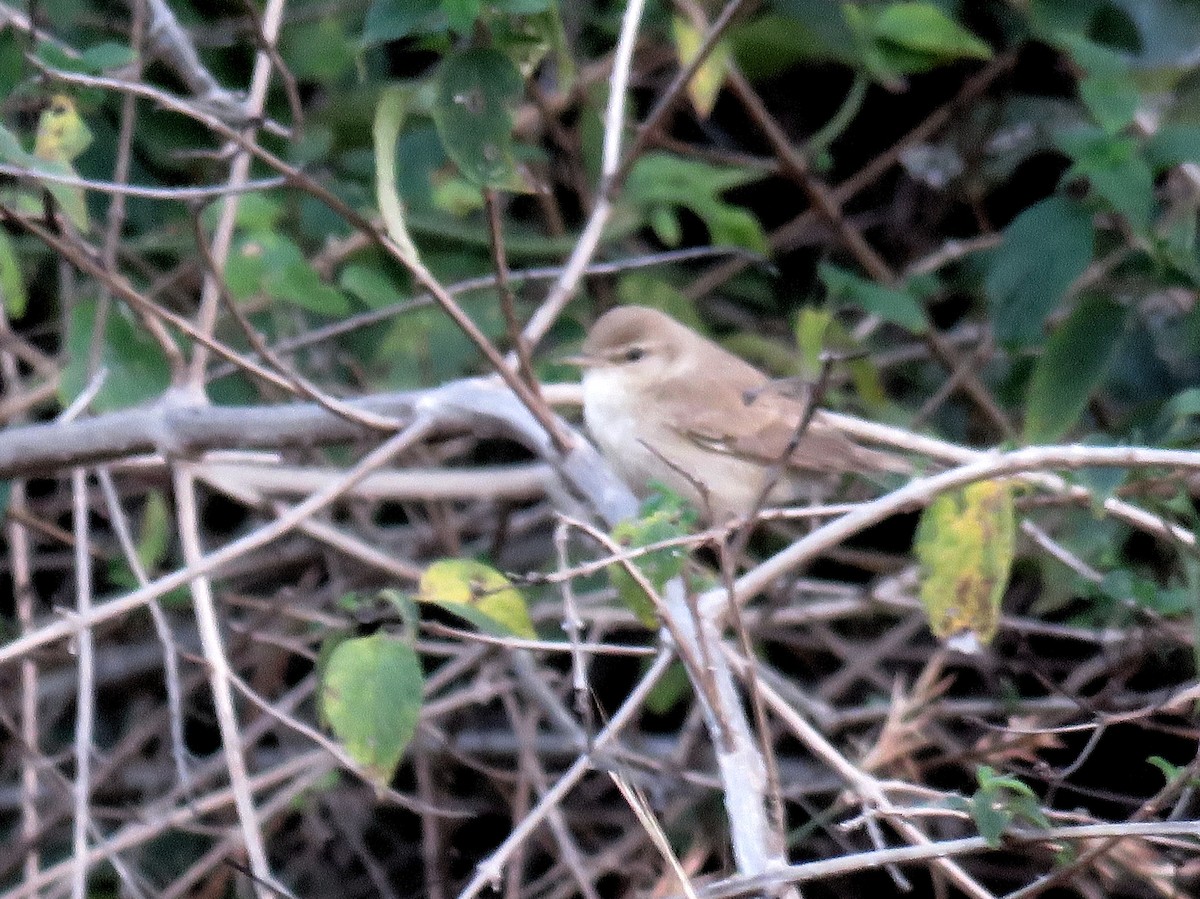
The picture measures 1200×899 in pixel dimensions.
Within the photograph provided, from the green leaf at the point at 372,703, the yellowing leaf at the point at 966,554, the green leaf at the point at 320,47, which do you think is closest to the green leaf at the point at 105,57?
the green leaf at the point at 372,703

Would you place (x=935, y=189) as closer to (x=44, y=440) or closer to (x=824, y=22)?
(x=824, y=22)

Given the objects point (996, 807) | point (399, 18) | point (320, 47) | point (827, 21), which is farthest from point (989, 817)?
point (320, 47)

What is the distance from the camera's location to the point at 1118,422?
3955 millimetres

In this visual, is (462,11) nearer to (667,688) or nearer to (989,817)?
(989,817)

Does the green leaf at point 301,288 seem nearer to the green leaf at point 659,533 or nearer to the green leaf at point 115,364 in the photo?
the green leaf at point 115,364

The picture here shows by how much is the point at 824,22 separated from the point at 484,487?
5.16 feet

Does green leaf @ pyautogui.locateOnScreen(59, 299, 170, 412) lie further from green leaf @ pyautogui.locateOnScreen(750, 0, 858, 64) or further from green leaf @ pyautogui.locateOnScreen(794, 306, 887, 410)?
green leaf @ pyautogui.locateOnScreen(750, 0, 858, 64)

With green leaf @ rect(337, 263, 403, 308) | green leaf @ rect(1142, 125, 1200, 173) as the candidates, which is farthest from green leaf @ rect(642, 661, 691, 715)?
green leaf @ rect(1142, 125, 1200, 173)

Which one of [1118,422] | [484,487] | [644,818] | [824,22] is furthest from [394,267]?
[644,818]

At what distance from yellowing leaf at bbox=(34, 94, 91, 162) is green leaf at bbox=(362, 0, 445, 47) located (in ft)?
2.18

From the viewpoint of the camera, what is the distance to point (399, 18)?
8.45 feet

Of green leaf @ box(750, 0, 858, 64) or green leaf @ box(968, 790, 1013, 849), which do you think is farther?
green leaf @ box(750, 0, 858, 64)

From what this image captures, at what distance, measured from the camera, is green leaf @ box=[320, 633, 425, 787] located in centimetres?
220

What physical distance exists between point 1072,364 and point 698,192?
1.13 meters
